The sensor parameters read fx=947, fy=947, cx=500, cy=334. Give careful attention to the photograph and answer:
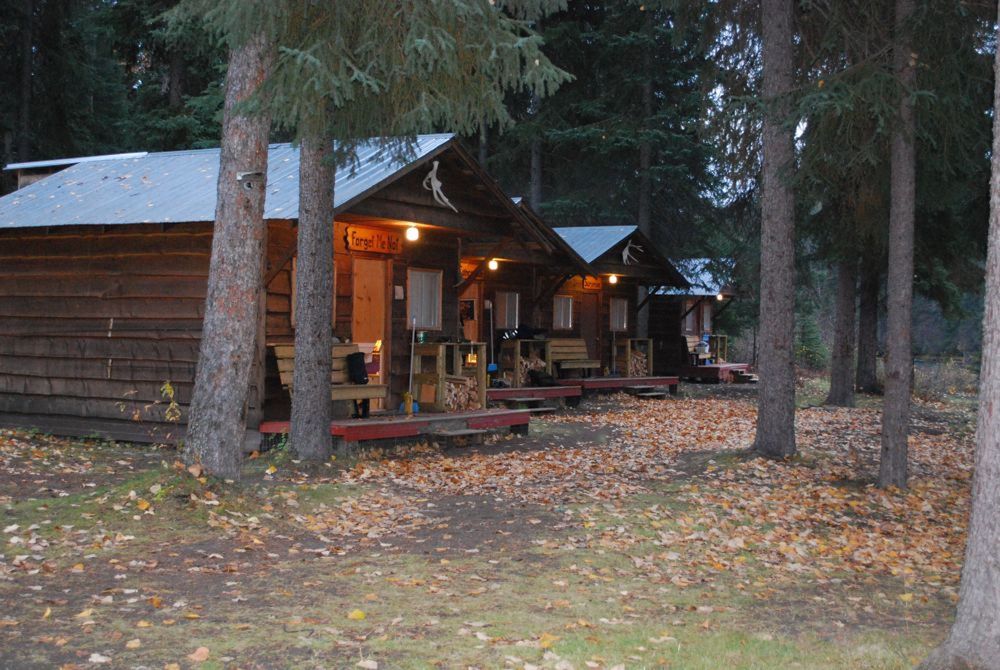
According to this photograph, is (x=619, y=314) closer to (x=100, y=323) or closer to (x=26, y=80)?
(x=100, y=323)

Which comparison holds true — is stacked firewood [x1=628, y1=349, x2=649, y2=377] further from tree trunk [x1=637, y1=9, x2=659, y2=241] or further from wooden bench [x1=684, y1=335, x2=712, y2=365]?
wooden bench [x1=684, y1=335, x2=712, y2=365]

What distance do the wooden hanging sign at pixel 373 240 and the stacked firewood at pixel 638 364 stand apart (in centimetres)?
1253

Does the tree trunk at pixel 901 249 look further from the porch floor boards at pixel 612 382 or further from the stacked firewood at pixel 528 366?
the porch floor boards at pixel 612 382

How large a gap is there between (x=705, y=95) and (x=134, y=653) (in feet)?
39.6

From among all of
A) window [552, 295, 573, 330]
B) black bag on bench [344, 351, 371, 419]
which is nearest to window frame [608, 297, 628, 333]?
window [552, 295, 573, 330]

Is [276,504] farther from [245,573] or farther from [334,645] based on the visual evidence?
[334,645]

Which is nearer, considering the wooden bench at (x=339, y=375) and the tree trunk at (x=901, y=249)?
the tree trunk at (x=901, y=249)

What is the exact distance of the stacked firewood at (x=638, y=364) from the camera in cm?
2716

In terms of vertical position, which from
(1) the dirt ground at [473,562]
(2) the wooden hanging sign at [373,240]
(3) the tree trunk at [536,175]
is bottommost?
(1) the dirt ground at [473,562]

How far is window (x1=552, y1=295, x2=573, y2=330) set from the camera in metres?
25.3

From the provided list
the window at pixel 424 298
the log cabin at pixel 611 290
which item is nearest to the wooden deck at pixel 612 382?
the log cabin at pixel 611 290

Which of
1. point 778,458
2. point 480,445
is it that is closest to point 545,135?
point 480,445

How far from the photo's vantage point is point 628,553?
26.8 feet

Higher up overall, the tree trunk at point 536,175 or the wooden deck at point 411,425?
the tree trunk at point 536,175
